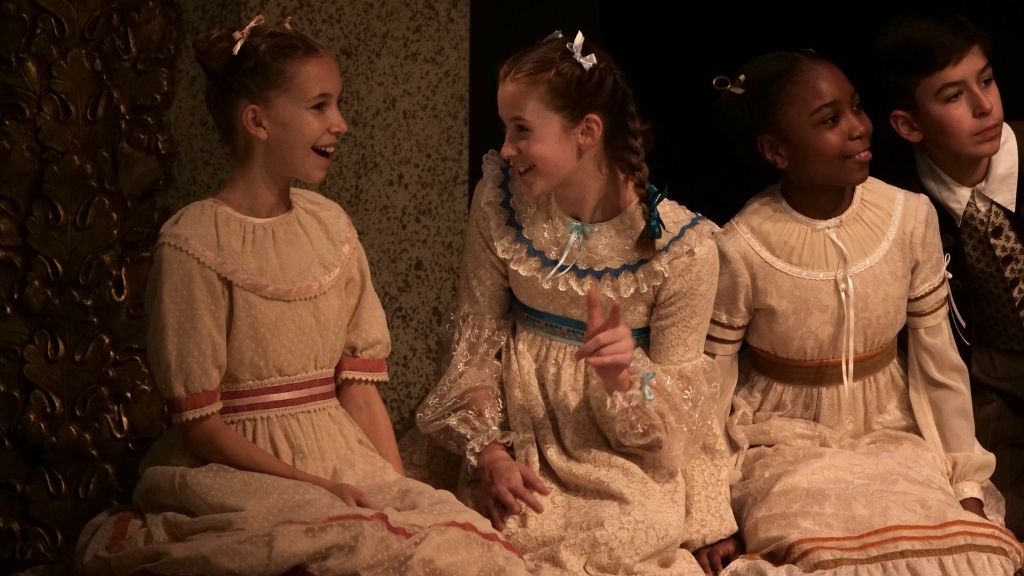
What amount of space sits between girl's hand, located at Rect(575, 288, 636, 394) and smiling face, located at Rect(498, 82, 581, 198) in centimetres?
32

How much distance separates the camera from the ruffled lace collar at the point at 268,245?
108 inches

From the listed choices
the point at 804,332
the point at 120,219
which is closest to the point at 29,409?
the point at 120,219

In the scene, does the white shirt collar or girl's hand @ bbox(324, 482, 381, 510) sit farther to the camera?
the white shirt collar

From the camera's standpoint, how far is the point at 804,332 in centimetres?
338

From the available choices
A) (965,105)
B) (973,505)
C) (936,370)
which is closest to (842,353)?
(936,370)

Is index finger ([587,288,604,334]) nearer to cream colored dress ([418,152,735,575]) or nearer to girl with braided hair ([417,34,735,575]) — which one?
girl with braided hair ([417,34,735,575])

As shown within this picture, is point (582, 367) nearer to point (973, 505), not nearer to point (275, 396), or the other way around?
point (275, 396)

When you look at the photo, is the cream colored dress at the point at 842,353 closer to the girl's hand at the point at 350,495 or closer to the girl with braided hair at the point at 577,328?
the girl with braided hair at the point at 577,328

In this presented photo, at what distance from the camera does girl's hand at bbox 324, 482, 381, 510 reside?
8.82 feet

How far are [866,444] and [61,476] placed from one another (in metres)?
1.84

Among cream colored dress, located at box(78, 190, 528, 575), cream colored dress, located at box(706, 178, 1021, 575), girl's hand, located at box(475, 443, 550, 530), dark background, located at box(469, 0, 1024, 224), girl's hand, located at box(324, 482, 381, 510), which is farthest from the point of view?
dark background, located at box(469, 0, 1024, 224)

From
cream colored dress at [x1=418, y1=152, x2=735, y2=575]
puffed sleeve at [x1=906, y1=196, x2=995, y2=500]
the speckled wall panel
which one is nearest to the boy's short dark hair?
puffed sleeve at [x1=906, y1=196, x2=995, y2=500]

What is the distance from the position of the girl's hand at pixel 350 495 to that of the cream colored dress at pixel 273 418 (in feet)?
0.09

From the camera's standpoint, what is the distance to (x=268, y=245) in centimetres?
281
